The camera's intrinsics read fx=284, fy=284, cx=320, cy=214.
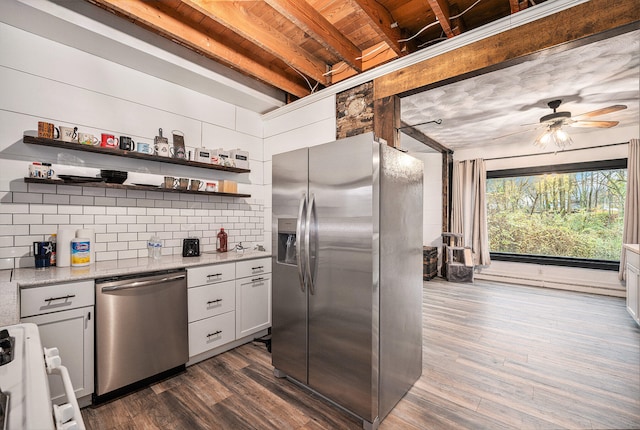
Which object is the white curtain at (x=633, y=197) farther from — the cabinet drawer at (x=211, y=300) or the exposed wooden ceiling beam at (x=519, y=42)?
the cabinet drawer at (x=211, y=300)

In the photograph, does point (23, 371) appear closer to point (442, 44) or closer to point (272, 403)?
point (272, 403)

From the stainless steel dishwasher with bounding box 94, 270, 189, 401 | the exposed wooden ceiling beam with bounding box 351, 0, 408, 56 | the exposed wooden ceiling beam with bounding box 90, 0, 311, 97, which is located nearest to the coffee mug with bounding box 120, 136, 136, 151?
the exposed wooden ceiling beam with bounding box 90, 0, 311, 97

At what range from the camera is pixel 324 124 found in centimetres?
288

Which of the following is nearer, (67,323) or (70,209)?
(67,323)

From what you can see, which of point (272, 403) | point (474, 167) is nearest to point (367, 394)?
point (272, 403)

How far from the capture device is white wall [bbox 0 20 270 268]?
2.02m

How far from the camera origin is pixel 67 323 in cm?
172

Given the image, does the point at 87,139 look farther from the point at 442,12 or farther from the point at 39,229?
the point at 442,12

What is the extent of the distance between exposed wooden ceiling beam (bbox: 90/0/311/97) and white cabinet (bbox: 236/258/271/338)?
5.98 ft

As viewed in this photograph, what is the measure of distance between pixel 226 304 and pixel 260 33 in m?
2.28

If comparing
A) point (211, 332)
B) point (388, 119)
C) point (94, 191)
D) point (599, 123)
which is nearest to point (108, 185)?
point (94, 191)

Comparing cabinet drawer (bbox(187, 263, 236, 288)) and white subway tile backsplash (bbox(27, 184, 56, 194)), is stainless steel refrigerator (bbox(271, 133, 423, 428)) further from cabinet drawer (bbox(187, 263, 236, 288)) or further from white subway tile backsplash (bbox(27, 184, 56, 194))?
white subway tile backsplash (bbox(27, 184, 56, 194))

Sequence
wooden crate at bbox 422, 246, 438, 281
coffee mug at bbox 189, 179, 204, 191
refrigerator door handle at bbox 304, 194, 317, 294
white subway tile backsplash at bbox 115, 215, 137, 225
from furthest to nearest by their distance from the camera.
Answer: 1. wooden crate at bbox 422, 246, 438, 281
2. coffee mug at bbox 189, 179, 204, 191
3. white subway tile backsplash at bbox 115, 215, 137, 225
4. refrigerator door handle at bbox 304, 194, 317, 294

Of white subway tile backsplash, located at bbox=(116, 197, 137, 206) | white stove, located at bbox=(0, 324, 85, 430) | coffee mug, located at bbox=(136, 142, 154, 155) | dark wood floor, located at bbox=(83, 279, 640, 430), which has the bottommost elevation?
dark wood floor, located at bbox=(83, 279, 640, 430)
